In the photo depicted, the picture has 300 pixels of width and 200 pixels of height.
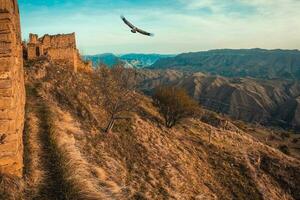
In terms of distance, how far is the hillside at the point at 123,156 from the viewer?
15.4 metres

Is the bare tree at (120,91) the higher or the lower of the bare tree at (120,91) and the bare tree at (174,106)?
the higher

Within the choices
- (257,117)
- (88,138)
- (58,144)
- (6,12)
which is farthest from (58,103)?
(257,117)

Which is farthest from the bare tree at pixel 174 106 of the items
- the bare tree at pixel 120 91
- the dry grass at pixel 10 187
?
the dry grass at pixel 10 187

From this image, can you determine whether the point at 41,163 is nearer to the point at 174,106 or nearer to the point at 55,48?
the point at 55,48

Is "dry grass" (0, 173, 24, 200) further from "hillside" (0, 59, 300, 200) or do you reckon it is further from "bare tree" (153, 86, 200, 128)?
"bare tree" (153, 86, 200, 128)

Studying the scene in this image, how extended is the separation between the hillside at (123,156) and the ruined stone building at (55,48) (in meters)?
2.12

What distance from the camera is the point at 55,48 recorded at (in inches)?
1626

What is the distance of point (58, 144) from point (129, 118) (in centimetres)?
2009

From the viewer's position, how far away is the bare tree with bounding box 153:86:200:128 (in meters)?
47.9

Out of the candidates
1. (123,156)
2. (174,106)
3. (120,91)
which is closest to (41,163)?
(123,156)

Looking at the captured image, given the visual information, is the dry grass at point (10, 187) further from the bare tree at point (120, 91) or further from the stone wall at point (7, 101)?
the bare tree at point (120, 91)

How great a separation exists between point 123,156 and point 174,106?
20.6 meters

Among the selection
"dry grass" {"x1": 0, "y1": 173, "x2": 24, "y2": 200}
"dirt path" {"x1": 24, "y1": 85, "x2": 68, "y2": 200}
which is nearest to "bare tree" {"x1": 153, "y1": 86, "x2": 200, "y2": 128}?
"dirt path" {"x1": 24, "y1": 85, "x2": 68, "y2": 200}

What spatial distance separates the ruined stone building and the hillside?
2119 millimetres
